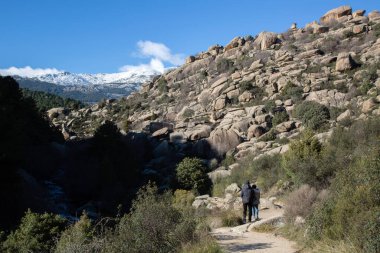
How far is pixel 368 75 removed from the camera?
3622cm

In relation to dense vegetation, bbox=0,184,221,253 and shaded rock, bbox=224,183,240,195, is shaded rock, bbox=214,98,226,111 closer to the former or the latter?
shaded rock, bbox=224,183,240,195

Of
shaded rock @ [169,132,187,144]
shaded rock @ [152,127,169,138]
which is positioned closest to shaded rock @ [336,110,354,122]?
shaded rock @ [169,132,187,144]

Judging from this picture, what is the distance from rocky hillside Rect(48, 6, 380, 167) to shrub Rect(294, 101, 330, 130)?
0.09m

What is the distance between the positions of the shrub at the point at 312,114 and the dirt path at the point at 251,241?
20540mm

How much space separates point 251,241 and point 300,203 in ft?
6.47

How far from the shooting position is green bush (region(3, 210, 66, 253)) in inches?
442

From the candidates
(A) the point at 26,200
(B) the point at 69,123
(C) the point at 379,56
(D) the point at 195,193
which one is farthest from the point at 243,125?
(B) the point at 69,123

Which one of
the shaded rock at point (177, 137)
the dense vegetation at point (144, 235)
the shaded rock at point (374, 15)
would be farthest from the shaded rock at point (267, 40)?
the dense vegetation at point (144, 235)

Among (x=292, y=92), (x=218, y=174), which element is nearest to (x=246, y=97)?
(x=292, y=92)

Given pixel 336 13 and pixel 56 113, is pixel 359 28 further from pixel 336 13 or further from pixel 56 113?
pixel 56 113

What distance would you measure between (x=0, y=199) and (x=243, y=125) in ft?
Answer: 76.6

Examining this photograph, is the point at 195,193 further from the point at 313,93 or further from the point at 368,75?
the point at 368,75

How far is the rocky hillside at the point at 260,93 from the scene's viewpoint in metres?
35.3

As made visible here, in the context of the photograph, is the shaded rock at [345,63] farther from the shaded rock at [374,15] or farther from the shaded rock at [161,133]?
the shaded rock at [161,133]
